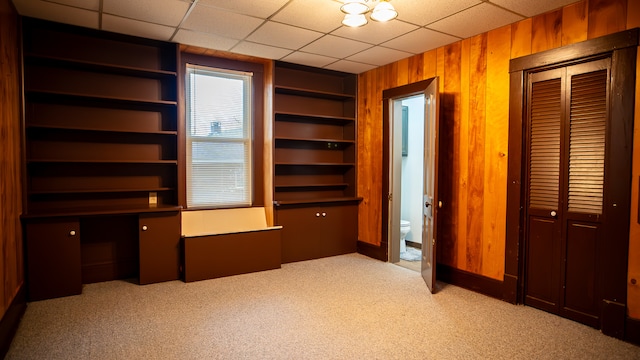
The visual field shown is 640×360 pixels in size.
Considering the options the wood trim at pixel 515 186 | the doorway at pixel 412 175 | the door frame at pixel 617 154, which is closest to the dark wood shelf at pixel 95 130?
the doorway at pixel 412 175

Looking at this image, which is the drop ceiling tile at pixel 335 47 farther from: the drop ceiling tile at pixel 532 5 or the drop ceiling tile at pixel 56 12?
the drop ceiling tile at pixel 56 12

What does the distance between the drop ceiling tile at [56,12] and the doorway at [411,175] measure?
3154 millimetres

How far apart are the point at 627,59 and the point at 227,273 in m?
3.91

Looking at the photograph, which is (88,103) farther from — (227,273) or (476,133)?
(476,133)

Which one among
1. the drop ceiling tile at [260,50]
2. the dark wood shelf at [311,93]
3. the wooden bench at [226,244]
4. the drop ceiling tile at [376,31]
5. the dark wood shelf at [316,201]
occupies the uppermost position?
the drop ceiling tile at [260,50]

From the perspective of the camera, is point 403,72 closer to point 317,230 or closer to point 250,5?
point 250,5

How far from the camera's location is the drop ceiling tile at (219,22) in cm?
305

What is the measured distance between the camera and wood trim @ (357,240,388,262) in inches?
182

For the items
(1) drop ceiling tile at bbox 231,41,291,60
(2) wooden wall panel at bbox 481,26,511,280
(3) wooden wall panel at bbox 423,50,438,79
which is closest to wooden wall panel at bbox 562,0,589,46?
(2) wooden wall panel at bbox 481,26,511,280

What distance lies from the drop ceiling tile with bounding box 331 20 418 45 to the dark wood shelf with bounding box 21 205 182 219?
96.6 inches

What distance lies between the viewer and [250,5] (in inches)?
115

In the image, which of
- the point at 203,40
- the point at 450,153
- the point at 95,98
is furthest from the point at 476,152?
the point at 95,98

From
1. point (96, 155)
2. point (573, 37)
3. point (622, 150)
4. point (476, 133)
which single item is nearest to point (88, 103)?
point (96, 155)

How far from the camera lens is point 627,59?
8.23ft
